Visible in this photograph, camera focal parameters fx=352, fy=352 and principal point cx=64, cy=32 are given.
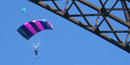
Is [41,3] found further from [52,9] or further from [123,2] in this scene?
[123,2]

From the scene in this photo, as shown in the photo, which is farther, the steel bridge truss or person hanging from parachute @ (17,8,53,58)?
person hanging from parachute @ (17,8,53,58)

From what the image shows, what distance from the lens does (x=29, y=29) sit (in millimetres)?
27188

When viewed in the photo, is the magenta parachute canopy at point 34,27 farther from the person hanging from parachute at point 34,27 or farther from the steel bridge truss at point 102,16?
the steel bridge truss at point 102,16

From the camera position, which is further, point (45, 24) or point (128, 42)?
point (45, 24)

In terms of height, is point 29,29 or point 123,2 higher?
point 29,29

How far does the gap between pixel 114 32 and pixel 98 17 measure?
0.60m

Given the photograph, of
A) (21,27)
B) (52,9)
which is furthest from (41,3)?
(21,27)

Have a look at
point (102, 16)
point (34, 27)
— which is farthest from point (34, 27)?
point (102, 16)

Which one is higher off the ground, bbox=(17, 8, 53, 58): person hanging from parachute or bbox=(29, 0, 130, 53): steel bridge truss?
bbox=(17, 8, 53, 58): person hanging from parachute

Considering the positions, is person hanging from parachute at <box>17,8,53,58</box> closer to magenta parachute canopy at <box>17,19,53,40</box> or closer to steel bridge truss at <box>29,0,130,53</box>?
magenta parachute canopy at <box>17,19,53,40</box>

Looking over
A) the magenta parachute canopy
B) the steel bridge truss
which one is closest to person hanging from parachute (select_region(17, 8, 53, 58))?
the magenta parachute canopy

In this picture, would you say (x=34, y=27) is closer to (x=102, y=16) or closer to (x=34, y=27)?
(x=34, y=27)

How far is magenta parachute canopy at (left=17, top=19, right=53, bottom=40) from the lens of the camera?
87.5ft

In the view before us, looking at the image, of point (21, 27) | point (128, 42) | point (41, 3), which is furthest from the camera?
point (21, 27)
